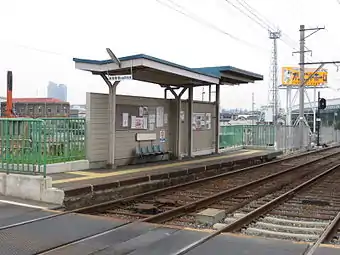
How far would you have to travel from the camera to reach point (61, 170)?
13.2 meters

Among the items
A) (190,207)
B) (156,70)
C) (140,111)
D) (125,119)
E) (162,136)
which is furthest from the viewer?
(162,136)

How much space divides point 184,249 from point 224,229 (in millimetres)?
1415

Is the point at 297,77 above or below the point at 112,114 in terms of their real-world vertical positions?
above

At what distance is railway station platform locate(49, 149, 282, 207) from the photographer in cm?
1062

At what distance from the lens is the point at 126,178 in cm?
1253

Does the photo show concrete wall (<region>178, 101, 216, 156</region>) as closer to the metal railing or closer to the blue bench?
the blue bench

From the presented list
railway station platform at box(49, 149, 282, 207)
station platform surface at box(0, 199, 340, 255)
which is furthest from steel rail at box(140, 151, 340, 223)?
railway station platform at box(49, 149, 282, 207)

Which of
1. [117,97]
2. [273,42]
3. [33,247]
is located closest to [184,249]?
[33,247]

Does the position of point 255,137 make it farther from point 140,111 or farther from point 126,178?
point 126,178

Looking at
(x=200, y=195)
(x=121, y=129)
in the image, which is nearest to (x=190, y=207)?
(x=200, y=195)

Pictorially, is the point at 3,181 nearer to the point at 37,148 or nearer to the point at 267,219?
the point at 37,148

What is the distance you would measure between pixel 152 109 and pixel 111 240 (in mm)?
10934

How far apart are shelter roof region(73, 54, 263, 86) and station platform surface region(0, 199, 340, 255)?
274 inches

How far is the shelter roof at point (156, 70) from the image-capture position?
14141 mm
